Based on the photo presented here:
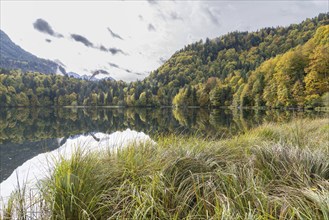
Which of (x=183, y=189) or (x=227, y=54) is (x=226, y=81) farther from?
(x=183, y=189)

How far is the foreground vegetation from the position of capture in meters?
2.02

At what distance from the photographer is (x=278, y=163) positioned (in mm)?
3178

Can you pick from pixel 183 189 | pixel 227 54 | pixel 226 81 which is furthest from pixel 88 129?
pixel 227 54

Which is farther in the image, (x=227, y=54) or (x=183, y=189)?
(x=227, y=54)

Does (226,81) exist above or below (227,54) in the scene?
below

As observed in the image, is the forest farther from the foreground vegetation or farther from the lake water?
the foreground vegetation

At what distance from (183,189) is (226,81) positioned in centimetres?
9153

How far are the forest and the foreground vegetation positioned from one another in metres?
33.0

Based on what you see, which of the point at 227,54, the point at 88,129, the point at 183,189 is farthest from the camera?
the point at 227,54

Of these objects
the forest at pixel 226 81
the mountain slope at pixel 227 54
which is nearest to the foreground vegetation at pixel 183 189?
the forest at pixel 226 81

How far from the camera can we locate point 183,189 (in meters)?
2.71

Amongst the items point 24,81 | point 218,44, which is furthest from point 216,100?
point 218,44

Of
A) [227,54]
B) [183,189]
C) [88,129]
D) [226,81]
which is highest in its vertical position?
[227,54]

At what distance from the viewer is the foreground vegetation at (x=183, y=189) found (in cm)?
202
